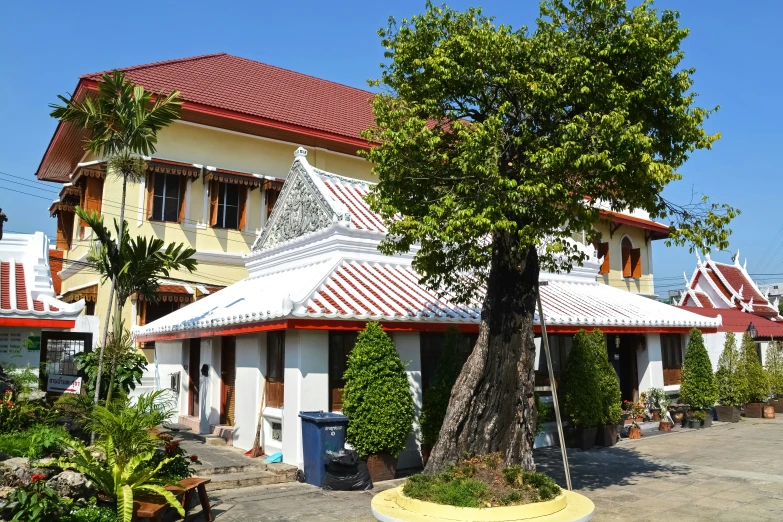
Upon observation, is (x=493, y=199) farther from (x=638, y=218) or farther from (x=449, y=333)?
(x=638, y=218)


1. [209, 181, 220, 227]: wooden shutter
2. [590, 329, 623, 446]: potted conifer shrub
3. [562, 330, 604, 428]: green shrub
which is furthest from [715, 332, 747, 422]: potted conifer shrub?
[209, 181, 220, 227]: wooden shutter

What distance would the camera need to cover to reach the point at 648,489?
32.4 feet

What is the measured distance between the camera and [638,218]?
2806 centimetres

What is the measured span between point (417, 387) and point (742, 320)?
60.7 feet

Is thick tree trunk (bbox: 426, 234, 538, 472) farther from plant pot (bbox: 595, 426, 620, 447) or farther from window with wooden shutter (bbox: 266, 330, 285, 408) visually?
plant pot (bbox: 595, 426, 620, 447)

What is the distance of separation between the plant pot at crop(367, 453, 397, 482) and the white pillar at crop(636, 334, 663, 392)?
9253mm

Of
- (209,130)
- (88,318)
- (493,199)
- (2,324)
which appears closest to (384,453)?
(493,199)

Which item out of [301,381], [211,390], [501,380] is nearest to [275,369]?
[301,381]

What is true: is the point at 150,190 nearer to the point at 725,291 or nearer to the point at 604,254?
the point at 604,254

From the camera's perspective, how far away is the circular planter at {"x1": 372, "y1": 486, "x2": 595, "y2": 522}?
20.2ft

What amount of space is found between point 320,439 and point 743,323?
20308 mm

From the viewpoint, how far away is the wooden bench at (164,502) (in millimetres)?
7215

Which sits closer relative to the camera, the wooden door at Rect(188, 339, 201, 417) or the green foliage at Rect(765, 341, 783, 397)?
the wooden door at Rect(188, 339, 201, 417)

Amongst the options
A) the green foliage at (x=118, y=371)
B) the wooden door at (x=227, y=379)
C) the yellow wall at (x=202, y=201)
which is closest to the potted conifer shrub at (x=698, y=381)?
the wooden door at (x=227, y=379)
